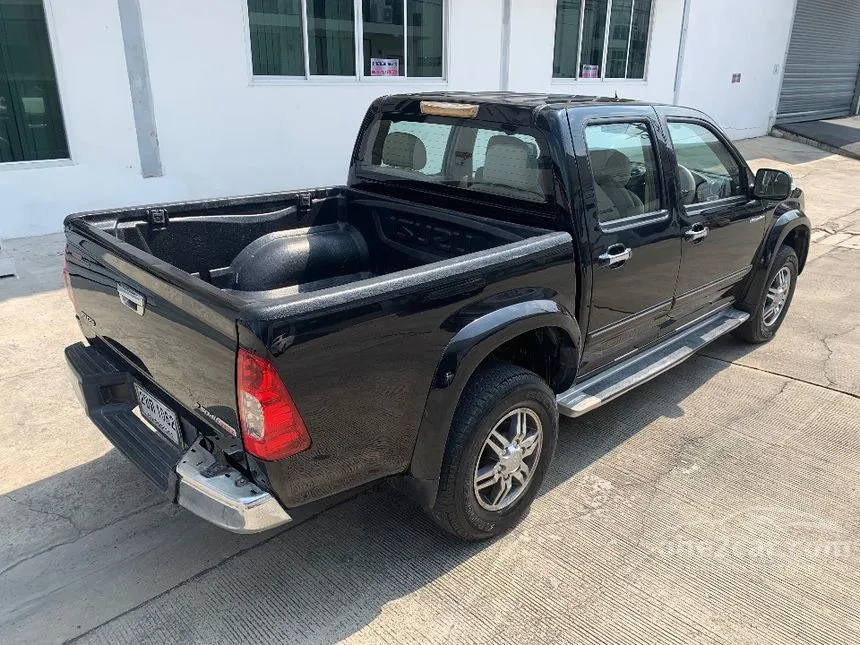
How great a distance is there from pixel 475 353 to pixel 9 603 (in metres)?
2.08

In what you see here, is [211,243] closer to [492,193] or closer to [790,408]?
[492,193]

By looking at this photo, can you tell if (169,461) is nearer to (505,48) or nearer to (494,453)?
(494,453)

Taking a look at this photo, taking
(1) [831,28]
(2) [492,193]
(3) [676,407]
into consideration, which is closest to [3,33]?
(2) [492,193]

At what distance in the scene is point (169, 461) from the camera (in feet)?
8.34

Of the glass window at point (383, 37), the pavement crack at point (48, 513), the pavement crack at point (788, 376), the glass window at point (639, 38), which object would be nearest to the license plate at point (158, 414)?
the pavement crack at point (48, 513)

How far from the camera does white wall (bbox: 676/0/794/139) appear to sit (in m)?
15.3

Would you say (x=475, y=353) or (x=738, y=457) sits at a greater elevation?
(x=475, y=353)

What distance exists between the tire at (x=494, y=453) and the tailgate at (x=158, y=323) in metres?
0.92

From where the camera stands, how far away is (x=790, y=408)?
424 cm

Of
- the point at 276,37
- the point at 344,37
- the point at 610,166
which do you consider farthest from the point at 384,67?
the point at 610,166

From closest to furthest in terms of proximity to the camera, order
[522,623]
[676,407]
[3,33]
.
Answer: [522,623]
[676,407]
[3,33]

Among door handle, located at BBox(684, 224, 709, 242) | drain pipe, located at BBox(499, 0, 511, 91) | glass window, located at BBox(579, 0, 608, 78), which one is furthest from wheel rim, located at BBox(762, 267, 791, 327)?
glass window, located at BBox(579, 0, 608, 78)

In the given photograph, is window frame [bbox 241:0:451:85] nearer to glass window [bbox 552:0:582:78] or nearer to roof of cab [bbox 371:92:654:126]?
glass window [bbox 552:0:582:78]

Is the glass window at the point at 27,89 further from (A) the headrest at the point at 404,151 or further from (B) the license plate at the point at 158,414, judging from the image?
(B) the license plate at the point at 158,414
